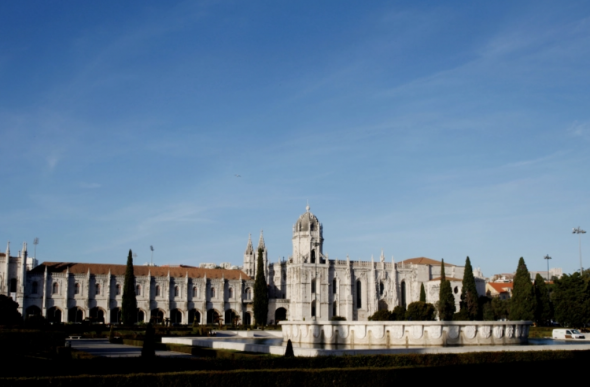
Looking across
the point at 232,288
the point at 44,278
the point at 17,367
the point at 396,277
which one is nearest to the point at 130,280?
the point at 44,278

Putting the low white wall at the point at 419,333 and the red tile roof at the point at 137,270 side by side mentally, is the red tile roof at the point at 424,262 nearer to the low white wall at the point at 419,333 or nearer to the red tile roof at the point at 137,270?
the red tile roof at the point at 137,270

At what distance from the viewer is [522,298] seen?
66250 millimetres

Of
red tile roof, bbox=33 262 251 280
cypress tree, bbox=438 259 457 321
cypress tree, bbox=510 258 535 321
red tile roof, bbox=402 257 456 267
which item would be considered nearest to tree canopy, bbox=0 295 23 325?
red tile roof, bbox=33 262 251 280

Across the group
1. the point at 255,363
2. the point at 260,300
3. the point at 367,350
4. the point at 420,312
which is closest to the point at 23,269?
the point at 260,300

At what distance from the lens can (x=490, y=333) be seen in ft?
115

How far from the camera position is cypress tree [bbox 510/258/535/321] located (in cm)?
6512

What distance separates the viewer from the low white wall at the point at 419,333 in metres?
34.1

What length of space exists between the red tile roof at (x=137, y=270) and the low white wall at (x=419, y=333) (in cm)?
4513

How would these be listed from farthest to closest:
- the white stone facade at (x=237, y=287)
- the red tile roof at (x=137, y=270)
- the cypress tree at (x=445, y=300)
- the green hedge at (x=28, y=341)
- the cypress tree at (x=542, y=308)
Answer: the red tile roof at (x=137, y=270), the cypress tree at (x=445, y=300), the white stone facade at (x=237, y=287), the cypress tree at (x=542, y=308), the green hedge at (x=28, y=341)

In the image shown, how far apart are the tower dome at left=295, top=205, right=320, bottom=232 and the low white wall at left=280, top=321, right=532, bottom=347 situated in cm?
4634

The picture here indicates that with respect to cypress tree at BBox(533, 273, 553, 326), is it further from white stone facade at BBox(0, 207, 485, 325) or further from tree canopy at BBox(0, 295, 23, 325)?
tree canopy at BBox(0, 295, 23, 325)

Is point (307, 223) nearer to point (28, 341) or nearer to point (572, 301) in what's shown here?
point (572, 301)

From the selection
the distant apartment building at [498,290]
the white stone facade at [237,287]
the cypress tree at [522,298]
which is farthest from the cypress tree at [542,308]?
the distant apartment building at [498,290]

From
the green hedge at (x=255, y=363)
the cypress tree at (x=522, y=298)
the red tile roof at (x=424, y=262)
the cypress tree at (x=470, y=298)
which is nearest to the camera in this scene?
the green hedge at (x=255, y=363)
